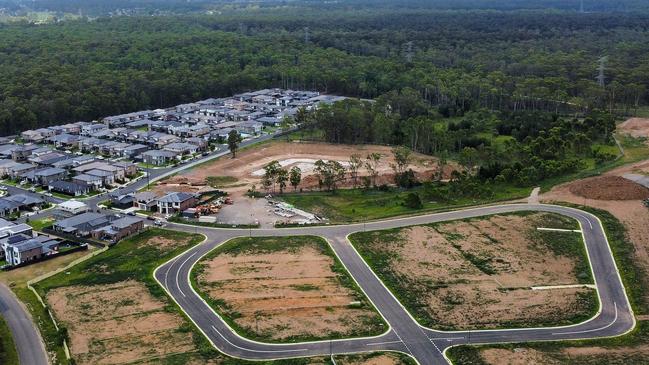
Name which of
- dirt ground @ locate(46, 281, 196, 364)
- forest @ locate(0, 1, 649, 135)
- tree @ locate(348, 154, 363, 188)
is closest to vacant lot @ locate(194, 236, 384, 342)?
dirt ground @ locate(46, 281, 196, 364)

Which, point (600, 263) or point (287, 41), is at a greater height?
→ point (287, 41)

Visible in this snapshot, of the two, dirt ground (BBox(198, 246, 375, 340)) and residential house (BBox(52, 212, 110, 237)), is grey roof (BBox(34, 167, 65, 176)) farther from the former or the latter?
dirt ground (BBox(198, 246, 375, 340))

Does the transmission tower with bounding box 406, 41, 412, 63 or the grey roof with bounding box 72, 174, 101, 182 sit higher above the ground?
the transmission tower with bounding box 406, 41, 412, 63

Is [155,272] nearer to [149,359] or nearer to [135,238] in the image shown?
[135,238]

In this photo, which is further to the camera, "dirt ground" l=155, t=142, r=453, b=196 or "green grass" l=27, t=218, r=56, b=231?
"dirt ground" l=155, t=142, r=453, b=196

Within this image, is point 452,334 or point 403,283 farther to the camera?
point 403,283

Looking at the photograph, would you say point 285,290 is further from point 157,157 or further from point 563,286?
point 157,157

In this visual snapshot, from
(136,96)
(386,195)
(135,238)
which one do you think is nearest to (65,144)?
(136,96)
